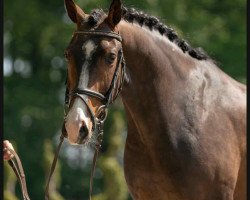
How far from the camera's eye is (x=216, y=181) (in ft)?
17.5

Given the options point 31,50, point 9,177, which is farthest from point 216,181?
point 31,50

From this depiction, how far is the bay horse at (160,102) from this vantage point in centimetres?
503

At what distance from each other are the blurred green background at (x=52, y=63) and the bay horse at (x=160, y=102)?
1395 centimetres

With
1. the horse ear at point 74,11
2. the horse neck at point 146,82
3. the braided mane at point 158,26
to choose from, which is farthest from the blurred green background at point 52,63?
the horse ear at point 74,11

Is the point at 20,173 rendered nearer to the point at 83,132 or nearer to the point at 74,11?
the point at 83,132

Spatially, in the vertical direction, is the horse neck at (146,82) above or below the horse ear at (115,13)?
below

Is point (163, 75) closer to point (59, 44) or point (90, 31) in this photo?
point (90, 31)

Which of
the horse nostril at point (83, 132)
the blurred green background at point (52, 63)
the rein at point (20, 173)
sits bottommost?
the blurred green background at point (52, 63)

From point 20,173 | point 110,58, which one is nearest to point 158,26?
point 110,58

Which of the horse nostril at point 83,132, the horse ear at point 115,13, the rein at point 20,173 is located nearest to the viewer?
the horse nostril at point 83,132

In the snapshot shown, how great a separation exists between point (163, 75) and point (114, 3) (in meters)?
0.63

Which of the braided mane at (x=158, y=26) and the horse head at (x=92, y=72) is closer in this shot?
the horse head at (x=92, y=72)

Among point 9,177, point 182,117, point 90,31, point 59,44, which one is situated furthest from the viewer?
point 59,44

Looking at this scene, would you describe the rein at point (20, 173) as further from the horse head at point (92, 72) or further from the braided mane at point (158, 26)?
the braided mane at point (158, 26)
